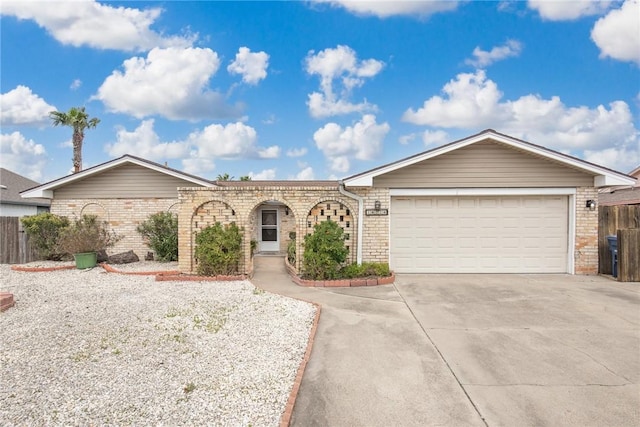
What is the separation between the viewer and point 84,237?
1034 cm

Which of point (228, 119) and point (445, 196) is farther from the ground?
point (228, 119)

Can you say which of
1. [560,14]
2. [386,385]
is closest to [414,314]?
[386,385]

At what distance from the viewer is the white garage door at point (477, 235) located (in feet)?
30.7

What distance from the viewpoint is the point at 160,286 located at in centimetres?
795

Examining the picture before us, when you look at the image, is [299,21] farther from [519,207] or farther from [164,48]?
[519,207]

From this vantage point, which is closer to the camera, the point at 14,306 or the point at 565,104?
the point at 14,306

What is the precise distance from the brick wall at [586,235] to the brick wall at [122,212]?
12.8 meters

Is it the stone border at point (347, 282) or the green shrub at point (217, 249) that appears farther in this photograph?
the green shrub at point (217, 249)

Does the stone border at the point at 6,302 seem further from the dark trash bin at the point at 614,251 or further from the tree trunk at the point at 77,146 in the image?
the tree trunk at the point at 77,146

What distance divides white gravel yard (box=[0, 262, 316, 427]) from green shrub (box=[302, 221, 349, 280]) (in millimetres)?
1600

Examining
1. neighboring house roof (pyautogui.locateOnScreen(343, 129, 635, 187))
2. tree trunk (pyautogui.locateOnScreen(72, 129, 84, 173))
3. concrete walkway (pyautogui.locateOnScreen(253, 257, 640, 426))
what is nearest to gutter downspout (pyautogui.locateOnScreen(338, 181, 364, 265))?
neighboring house roof (pyautogui.locateOnScreen(343, 129, 635, 187))

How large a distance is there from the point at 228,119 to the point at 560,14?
1329 centimetres

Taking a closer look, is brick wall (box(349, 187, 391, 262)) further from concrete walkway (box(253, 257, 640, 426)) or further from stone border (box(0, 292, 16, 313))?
stone border (box(0, 292, 16, 313))

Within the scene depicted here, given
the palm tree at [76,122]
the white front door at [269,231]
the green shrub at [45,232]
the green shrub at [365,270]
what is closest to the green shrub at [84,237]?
the green shrub at [45,232]
